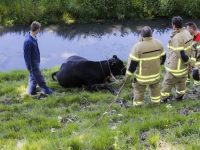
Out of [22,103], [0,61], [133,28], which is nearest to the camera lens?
[22,103]

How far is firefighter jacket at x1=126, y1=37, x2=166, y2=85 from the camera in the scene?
500 centimetres

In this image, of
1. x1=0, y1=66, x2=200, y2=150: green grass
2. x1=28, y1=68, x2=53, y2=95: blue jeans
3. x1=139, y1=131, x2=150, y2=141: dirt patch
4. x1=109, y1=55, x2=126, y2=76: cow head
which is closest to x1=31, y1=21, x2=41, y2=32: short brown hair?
x1=28, y1=68, x2=53, y2=95: blue jeans

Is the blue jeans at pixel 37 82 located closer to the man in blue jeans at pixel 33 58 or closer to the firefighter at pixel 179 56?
the man in blue jeans at pixel 33 58

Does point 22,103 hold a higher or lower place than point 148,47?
lower

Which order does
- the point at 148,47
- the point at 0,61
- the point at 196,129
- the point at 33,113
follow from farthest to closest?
the point at 0,61, the point at 33,113, the point at 148,47, the point at 196,129

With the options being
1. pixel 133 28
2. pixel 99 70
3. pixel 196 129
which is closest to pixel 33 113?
pixel 99 70

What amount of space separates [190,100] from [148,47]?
200cm

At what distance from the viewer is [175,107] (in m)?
5.54

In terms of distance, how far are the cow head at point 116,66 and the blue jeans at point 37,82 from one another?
2165 millimetres

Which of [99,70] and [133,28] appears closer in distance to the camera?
[99,70]

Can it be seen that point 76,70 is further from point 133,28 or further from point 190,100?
point 133,28

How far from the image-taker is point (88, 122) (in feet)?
16.8

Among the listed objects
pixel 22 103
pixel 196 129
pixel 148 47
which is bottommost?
pixel 22 103

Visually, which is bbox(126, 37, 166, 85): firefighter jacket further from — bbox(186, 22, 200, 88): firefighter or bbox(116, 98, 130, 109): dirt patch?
bbox(186, 22, 200, 88): firefighter
